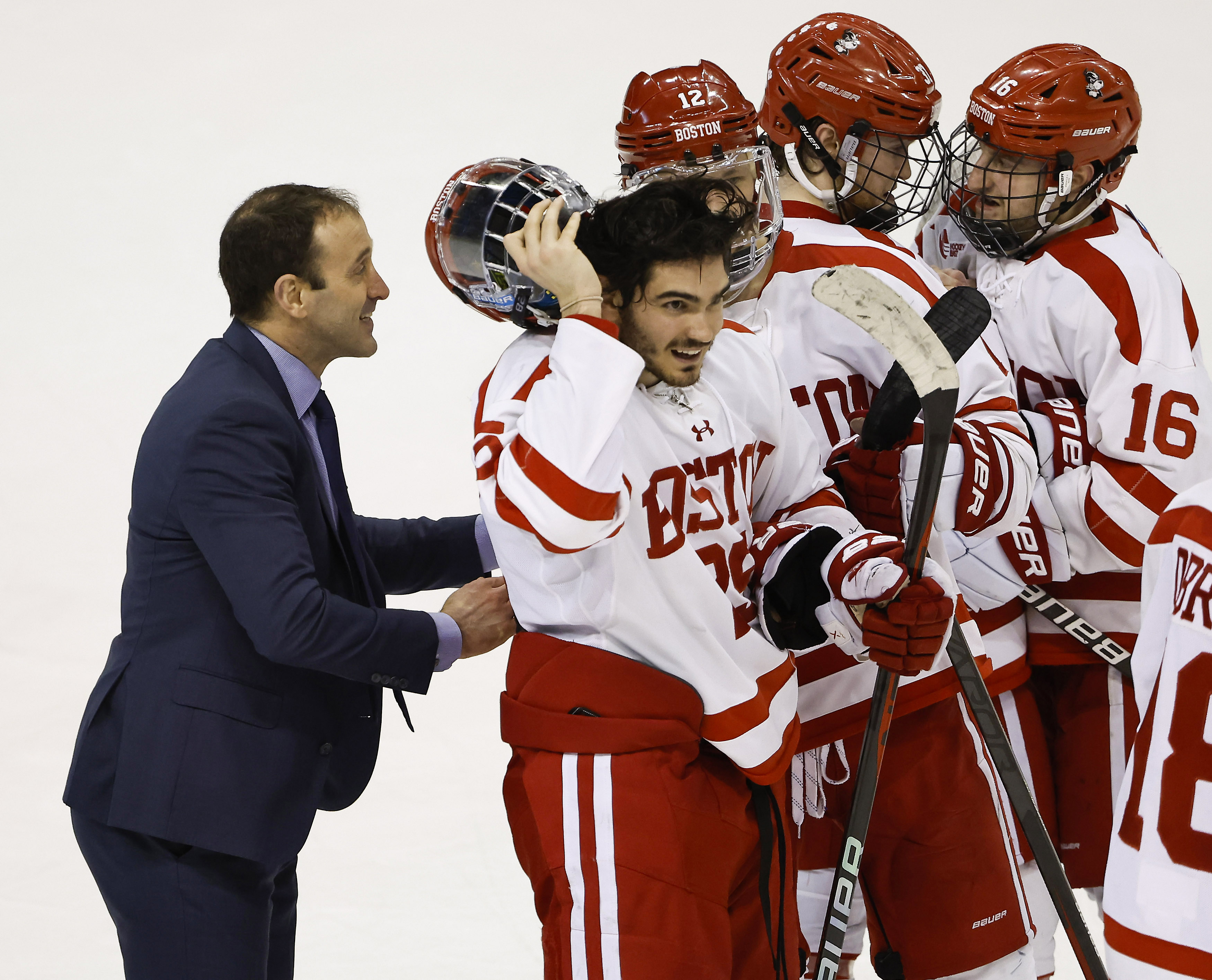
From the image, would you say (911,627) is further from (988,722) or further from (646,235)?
(646,235)

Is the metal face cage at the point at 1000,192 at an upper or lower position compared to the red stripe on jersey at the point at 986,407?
upper

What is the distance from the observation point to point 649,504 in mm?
1581

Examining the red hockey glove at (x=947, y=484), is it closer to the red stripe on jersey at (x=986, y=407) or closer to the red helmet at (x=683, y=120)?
the red stripe on jersey at (x=986, y=407)

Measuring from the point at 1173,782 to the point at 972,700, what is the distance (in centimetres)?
87

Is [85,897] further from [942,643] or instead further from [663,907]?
[942,643]

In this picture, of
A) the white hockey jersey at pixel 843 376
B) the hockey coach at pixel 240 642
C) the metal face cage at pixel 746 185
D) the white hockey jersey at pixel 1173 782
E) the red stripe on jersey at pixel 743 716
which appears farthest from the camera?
the white hockey jersey at pixel 843 376

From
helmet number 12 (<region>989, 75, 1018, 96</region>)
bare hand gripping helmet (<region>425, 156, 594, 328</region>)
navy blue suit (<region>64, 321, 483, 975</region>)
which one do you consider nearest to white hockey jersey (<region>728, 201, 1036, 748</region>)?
helmet number 12 (<region>989, 75, 1018, 96</region>)

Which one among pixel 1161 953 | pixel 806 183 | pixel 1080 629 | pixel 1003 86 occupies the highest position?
pixel 1003 86

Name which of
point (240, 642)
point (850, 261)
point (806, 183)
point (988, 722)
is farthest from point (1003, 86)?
point (240, 642)

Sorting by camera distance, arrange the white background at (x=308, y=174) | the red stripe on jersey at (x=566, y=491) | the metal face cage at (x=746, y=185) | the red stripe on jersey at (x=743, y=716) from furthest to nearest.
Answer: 1. the white background at (x=308, y=174)
2. the metal face cage at (x=746, y=185)
3. the red stripe on jersey at (x=743, y=716)
4. the red stripe on jersey at (x=566, y=491)

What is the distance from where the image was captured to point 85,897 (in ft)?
10.1

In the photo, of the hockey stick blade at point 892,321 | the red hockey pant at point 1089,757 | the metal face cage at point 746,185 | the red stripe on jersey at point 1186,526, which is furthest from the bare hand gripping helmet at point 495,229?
the red hockey pant at point 1089,757

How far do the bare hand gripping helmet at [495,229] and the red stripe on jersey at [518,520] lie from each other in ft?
0.80

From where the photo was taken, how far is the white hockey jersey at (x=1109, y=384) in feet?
6.61
